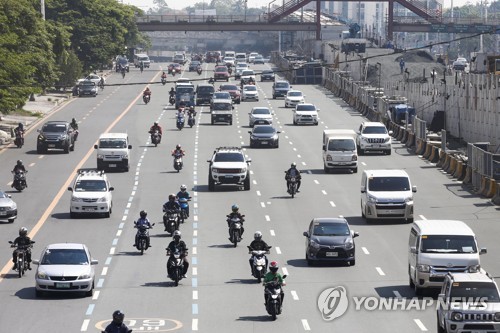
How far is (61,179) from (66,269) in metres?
33.4

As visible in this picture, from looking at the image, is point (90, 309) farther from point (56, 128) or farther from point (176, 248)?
point (56, 128)

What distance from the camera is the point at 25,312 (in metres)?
35.8

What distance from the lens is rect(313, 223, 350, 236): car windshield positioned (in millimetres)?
43312

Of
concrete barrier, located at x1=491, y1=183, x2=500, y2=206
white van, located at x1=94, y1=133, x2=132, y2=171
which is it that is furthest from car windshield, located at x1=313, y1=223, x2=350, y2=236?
white van, located at x1=94, y1=133, x2=132, y2=171

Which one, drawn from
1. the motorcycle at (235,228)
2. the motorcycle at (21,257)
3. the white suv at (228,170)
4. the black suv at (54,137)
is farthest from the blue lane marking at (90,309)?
the black suv at (54,137)

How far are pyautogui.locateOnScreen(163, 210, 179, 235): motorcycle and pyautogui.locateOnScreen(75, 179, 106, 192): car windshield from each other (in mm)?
6096

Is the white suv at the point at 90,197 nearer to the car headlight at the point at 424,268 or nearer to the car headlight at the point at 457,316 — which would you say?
the car headlight at the point at 424,268

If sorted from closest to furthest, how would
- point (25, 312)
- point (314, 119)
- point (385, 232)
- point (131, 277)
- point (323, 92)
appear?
point (25, 312) < point (131, 277) < point (385, 232) < point (314, 119) < point (323, 92)

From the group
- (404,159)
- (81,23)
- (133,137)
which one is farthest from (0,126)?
(81,23)

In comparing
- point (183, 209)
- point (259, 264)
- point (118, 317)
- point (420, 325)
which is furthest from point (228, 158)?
point (118, 317)

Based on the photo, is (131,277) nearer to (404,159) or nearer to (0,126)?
(404,159)

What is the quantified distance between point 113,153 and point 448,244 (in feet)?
124

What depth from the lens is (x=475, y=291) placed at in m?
30.6

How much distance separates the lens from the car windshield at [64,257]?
38.5 metres
